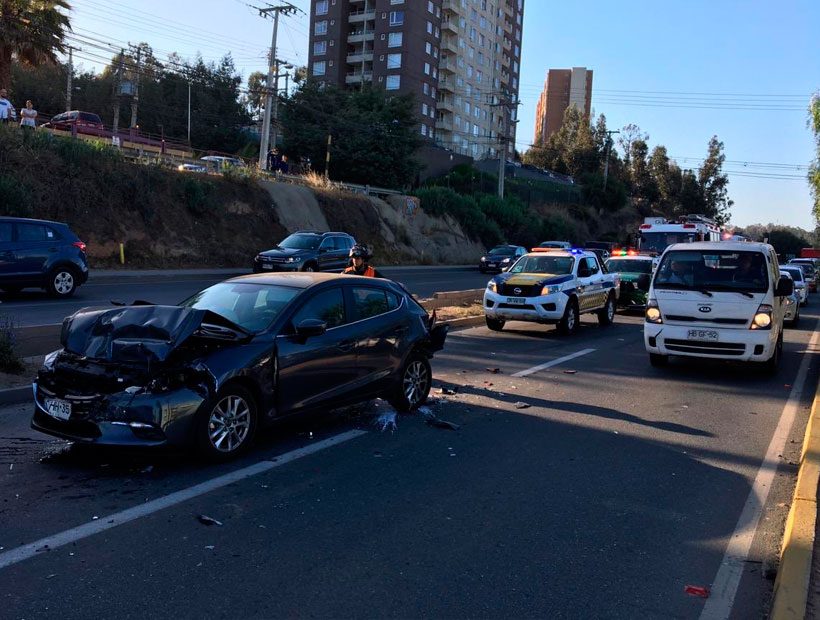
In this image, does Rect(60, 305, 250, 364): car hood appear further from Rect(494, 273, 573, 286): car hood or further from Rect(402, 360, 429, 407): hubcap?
Rect(494, 273, 573, 286): car hood

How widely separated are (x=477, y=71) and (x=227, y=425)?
302 ft

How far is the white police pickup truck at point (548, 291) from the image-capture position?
48.9 feet

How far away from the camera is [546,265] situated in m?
16.2

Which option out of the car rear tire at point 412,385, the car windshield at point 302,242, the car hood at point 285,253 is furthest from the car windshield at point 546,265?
the car windshield at point 302,242

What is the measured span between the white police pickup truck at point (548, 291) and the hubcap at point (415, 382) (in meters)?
7.03

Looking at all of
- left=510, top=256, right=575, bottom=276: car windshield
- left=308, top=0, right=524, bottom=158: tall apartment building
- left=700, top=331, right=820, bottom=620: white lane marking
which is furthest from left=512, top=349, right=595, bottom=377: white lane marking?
left=308, top=0, right=524, bottom=158: tall apartment building

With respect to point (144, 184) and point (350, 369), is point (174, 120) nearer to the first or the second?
point (144, 184)

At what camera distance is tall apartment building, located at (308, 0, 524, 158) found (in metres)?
77.1

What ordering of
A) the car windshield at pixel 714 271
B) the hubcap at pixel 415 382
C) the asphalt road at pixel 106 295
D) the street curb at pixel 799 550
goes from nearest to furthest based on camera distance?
the street curb at pixel 799 550 → the hubcap at pixel 415 382 → the car windshield at pixel 714 271 → the asphalt road at pixel 106 295

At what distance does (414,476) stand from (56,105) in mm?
66719

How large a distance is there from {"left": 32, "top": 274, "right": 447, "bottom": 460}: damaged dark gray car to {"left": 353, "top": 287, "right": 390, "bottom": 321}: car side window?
15 mm

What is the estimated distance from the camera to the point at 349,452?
6457 millimetres

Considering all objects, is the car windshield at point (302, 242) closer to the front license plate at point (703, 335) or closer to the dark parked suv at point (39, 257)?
the dark parked suv at point (39, 257)

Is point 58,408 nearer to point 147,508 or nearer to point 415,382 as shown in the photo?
point 147,508
